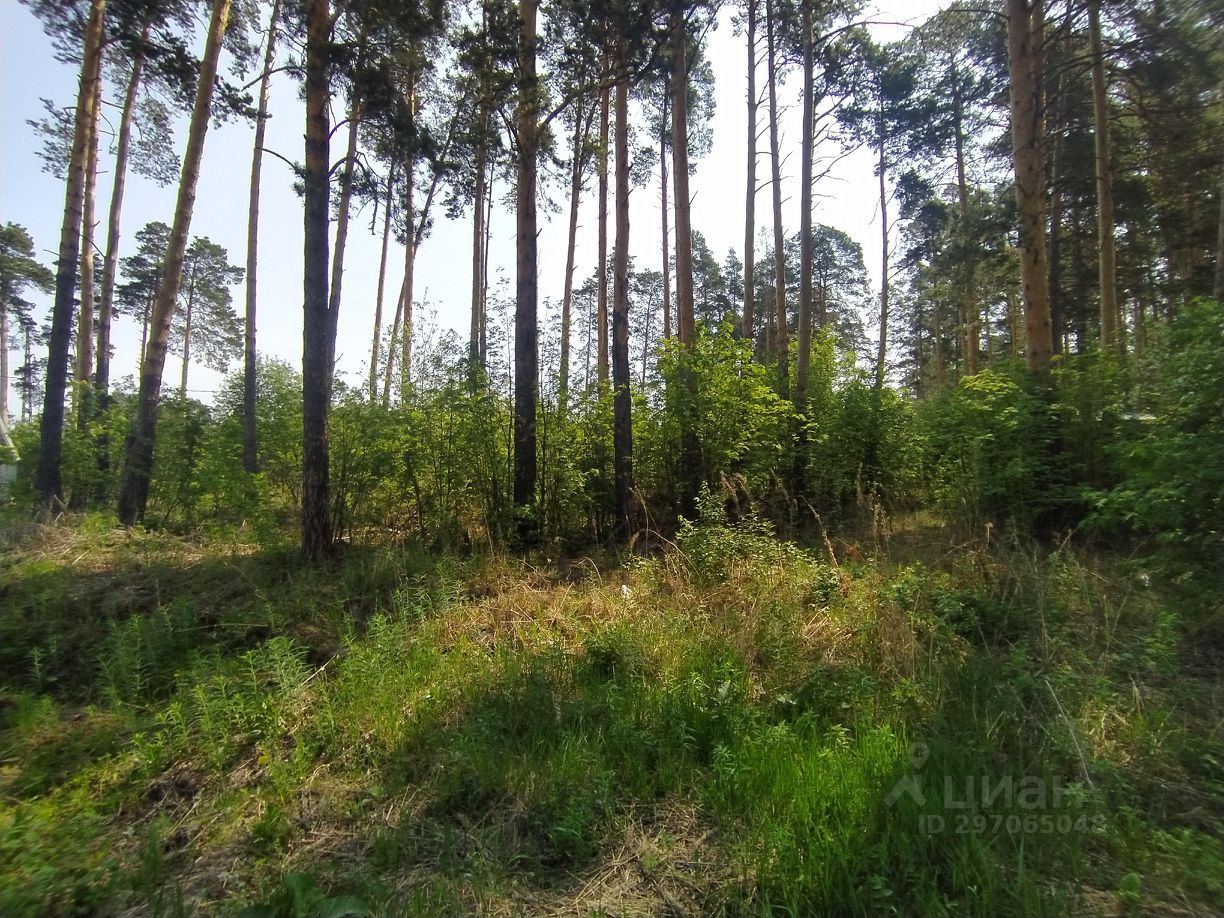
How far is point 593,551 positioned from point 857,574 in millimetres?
3681

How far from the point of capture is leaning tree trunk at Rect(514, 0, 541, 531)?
8586mm

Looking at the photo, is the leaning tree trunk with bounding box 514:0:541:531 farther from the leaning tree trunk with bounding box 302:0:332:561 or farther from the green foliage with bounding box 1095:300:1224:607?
the green foliage with bounding box 1095:300:1224:607

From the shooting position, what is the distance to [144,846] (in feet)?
9.67

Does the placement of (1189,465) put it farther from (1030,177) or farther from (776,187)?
(776,187)

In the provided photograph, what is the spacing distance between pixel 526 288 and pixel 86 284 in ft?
41.4

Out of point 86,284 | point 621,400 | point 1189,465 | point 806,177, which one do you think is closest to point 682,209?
point 806,177

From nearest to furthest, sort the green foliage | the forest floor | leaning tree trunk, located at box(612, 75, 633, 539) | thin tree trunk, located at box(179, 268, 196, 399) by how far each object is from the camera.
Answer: the forest floor < the green foliage < leaning tree trunk, located at box(612, 75, 633, 539) < thin tree trunk, located at box(179, 268, 196, 399)

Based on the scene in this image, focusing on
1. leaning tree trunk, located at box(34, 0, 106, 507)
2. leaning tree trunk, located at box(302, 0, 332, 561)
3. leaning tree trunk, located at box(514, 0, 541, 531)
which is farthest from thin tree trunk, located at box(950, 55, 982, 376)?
leaning tree trunk, located at box(34, 0, 106, 507)

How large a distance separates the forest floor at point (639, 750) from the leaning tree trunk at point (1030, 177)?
133 inches

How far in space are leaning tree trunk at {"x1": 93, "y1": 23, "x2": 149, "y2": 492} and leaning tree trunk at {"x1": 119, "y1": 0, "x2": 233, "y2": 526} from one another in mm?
1913

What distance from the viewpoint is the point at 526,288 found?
9.15 metres

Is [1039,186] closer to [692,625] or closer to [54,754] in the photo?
[692,625]

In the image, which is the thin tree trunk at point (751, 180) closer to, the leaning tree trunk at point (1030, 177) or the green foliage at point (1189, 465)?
the leaning tree trunk at point (1030, 177)

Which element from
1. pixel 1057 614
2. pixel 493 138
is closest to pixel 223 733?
pixel 1057 614
